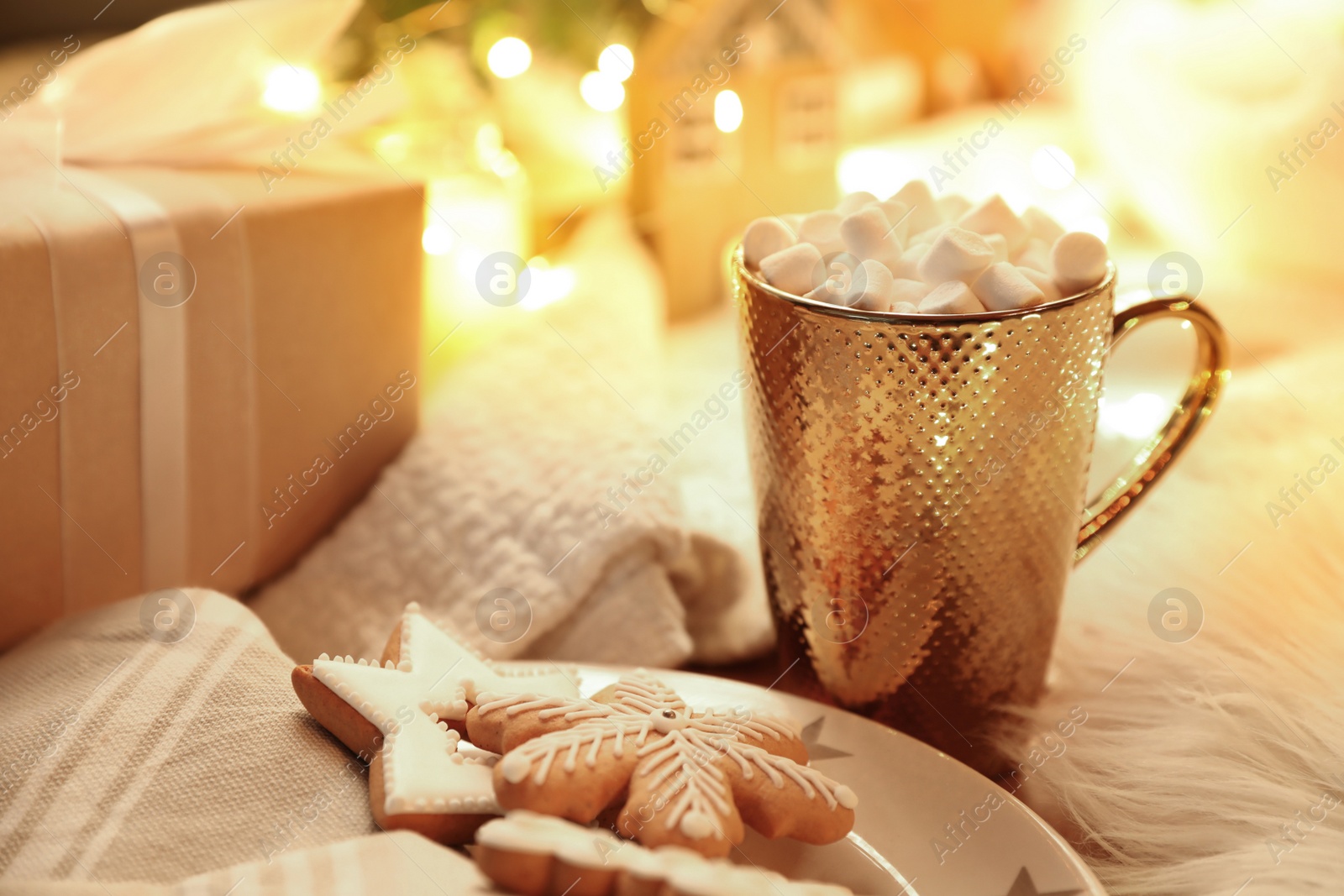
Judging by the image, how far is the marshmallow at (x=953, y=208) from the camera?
573 mm

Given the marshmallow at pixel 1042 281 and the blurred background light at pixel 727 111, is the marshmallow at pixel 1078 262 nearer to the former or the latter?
the marshmallow at pixel 1042 281

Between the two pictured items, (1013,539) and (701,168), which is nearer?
(1013,539)

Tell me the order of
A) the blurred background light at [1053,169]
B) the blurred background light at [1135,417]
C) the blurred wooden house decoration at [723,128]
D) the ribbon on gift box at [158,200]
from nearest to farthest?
1. the ribbon on gift box at [158,200]
2. the blurred background light at [1135,417]
3. the blurred wooden house decoration at [723,128]
4. the blurred background light at [1053,169]

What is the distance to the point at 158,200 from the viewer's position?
60 centimetres

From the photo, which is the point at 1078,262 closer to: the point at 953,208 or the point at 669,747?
the point at 953,208

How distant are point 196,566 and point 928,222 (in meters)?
0.48

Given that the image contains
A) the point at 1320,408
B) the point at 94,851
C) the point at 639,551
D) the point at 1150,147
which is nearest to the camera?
the point at 94,851

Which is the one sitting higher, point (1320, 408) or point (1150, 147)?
point (1150, 147)

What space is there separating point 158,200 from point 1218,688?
635 millimetres

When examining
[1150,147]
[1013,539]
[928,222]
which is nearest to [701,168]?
[1150,147]

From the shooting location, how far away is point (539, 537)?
0.66 metres

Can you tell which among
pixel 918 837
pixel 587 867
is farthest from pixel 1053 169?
pixel 587 867

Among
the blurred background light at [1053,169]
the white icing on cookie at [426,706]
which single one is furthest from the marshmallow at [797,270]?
the blurred background light at [1053,169]

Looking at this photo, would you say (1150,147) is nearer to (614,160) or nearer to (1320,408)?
(1320,408)
